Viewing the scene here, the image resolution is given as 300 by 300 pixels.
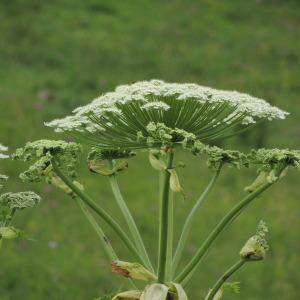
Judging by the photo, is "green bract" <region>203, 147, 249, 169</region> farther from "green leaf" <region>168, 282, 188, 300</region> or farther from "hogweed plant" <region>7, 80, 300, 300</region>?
"green leaf" <region>168, 282, 188, 300</region>

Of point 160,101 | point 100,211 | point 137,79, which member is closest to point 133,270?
point 100,211

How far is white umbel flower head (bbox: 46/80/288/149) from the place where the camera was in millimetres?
2338

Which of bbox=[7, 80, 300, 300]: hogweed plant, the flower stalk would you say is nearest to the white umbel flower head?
bbox=[7, 80, 300, 300]: hogweed plant

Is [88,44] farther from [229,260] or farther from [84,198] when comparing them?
[84,198]

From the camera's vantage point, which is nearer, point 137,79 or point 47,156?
point 47,156

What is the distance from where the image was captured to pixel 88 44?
17.5 meters

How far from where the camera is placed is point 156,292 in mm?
2363

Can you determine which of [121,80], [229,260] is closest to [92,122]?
[229,260]

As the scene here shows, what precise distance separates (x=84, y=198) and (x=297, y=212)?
10046 mm

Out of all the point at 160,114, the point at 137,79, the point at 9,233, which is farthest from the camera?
the point at 137,79

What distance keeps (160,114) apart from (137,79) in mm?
14004

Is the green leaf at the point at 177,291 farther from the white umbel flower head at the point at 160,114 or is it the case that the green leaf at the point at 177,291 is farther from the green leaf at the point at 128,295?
the white umbel flower head at the point at 160,114

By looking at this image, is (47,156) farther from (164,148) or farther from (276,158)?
(276,158)

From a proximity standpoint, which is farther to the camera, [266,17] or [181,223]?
[266,17]
